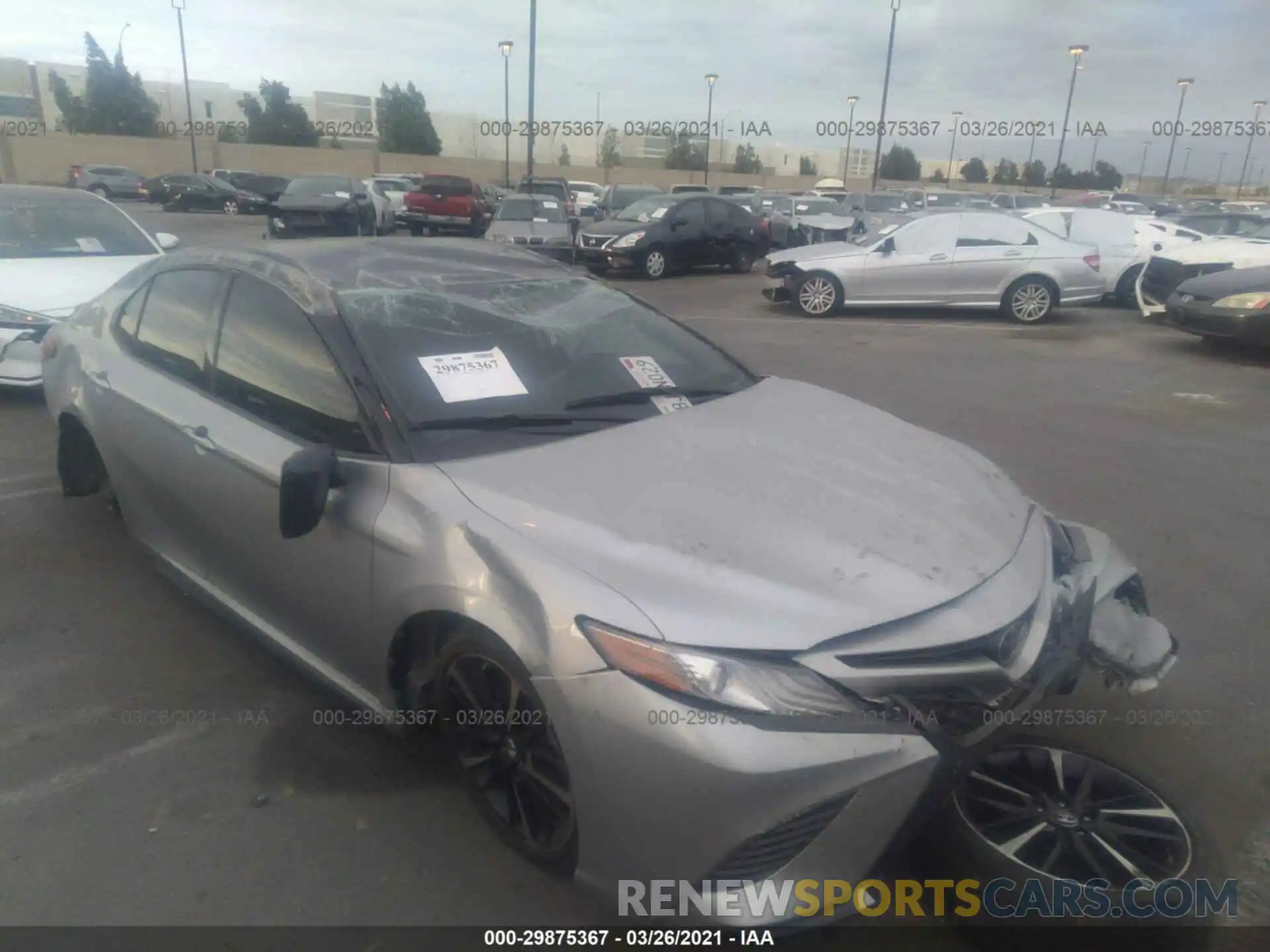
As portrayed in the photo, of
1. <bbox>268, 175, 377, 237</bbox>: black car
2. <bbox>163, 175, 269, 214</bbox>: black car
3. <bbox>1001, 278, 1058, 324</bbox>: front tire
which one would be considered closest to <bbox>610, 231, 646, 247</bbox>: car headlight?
<bbox>268, 175, 377, 237</bbox>: black car

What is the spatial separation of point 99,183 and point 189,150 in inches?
692

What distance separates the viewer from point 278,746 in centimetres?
304

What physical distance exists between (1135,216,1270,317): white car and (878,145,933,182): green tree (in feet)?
209

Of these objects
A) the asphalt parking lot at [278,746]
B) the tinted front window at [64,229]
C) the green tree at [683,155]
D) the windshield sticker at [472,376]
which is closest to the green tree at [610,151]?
the green tree at [683,155]

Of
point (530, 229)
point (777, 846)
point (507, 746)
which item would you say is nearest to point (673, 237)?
point (530, 229)

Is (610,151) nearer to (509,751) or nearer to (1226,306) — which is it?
(1226,306)

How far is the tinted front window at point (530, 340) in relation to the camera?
288cm

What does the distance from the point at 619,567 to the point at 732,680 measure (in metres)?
0.39

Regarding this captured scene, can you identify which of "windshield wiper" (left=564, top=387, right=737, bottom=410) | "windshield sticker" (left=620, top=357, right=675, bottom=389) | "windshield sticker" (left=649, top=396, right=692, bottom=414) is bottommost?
"windshield sticker" (left=649, top=396, right=692, bottom=414)

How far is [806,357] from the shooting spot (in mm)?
9609

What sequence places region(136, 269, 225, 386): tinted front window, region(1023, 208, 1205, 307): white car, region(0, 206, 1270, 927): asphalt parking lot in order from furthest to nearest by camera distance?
region(1023, 208, 1205, 307): white car
region(136, 269, 225, 386): tinted front window
region(0, 206, 1270, 927): asphalt parking lot

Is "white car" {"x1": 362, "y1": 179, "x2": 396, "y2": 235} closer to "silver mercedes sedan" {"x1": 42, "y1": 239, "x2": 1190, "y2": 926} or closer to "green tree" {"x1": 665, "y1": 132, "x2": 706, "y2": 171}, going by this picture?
"silver mercedes sedan" {"x1": 42, "y1": 239, "x2": 1190, "y2": 926}

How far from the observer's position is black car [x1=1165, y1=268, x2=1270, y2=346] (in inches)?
368

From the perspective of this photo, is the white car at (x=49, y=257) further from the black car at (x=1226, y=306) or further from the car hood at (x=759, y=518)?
the black car at (x=1226, y=306)
